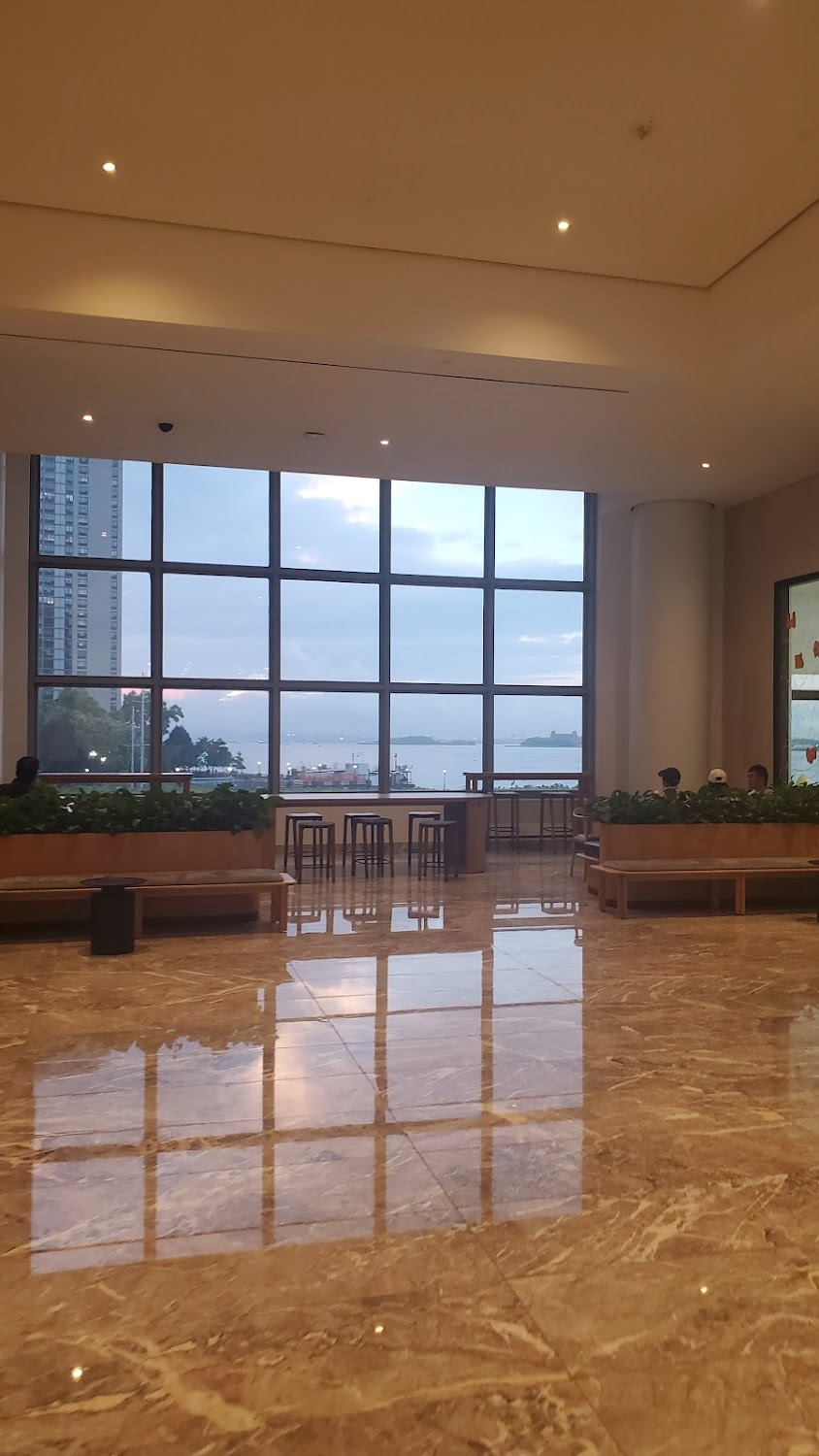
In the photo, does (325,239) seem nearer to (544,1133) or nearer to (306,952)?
(306,952)

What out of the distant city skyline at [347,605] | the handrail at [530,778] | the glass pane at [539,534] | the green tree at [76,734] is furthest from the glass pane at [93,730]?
the glass pane at [539,534]

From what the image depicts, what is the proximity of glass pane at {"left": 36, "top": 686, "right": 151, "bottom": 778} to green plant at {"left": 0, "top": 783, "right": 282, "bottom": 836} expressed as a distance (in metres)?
5.40

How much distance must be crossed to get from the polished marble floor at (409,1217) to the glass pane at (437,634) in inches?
328

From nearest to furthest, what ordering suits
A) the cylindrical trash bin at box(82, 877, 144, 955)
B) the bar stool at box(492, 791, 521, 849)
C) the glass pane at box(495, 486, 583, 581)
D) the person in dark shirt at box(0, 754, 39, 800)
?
the cylindrical trash bin at box(82, 877, 144, 955), the person in dark shirt at box(0, 754, 39, 800), the bar stool at box(492, 791, 521, 849), the glass pane at box(495, 486, 583, 581)

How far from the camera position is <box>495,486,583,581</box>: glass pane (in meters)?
13.8

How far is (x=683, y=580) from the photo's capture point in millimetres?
12109

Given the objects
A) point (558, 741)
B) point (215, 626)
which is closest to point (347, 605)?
point (215, 626)

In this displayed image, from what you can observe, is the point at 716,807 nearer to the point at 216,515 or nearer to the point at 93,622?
the point at 216,515

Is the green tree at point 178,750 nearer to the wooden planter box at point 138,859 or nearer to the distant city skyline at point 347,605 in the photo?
the distant city skyline at point 347,605

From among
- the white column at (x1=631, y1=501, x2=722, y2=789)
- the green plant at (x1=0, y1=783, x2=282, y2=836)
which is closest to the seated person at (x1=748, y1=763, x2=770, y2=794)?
the white column at (x1=631, y1=501, x2=722, y2=789)

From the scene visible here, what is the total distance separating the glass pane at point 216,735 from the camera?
12.8 metres

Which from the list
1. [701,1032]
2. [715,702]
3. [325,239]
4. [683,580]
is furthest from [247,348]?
[715,702]

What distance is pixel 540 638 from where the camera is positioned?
45.7 ft

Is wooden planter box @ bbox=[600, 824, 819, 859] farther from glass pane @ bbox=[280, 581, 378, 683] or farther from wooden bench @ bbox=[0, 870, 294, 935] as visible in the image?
glass pane @ bbox=[280, 581, 378, 683]
